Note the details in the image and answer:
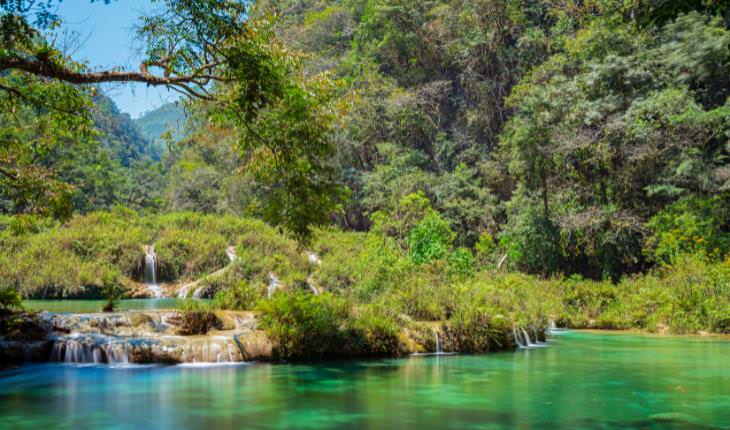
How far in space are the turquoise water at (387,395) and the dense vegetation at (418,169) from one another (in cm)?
179

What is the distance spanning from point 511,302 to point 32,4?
1099 cm

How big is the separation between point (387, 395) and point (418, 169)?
2446 centimetres

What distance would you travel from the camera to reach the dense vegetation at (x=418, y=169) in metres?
11.0

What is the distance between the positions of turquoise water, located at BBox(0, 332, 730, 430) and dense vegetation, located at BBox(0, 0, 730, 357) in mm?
1787

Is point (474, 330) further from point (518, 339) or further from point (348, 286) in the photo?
point (348, 286)

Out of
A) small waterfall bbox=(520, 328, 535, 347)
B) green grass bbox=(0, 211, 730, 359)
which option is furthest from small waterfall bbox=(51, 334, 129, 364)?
small waterfall bbox=(520, 328, 535, 347)

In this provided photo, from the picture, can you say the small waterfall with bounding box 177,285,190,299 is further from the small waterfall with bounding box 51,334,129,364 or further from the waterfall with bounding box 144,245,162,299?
the small waterfall with bounding box 51,334,129,364

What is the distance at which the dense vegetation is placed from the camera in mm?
10984

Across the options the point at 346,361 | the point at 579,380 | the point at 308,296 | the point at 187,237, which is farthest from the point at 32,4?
the point at 187,237

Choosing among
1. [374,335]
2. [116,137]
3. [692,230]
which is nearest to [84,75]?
[374,335]

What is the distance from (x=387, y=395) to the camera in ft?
26.9

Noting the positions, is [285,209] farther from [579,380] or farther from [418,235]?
[418,235]

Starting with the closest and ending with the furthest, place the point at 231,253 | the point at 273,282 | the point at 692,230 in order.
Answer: the point at 692,230, the point at 273,282, the point at 231,253

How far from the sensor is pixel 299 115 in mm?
10414
